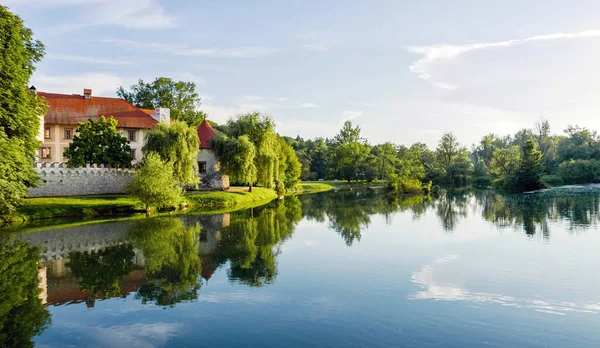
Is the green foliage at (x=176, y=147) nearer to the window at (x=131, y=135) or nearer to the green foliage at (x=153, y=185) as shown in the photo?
the green foliage at (x=153, y=185)

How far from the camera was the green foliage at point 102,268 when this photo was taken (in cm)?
1356

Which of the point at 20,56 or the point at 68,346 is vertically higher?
the point at 20,56

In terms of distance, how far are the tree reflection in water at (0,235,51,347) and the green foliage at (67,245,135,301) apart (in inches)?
51.2

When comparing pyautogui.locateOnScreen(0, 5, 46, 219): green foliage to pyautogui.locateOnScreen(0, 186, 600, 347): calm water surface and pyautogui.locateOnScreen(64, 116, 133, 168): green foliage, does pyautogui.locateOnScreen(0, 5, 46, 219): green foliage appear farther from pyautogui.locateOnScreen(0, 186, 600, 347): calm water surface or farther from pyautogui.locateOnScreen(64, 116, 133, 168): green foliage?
pyautogui.locateOnScreen(64, 116, 133, 168): green foliage

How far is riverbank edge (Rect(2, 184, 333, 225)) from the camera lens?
96.2ft

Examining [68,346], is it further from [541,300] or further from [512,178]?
[512,178]

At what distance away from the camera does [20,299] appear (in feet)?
40.8

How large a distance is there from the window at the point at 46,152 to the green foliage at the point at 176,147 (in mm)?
13791

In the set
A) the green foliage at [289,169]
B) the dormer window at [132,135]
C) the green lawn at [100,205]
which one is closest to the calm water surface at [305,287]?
the green lawn at [100,205]

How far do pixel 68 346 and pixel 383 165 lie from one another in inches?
3187

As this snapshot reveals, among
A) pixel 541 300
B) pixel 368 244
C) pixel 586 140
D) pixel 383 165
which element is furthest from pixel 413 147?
pixel 541 300

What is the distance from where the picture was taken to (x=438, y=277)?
1404cm

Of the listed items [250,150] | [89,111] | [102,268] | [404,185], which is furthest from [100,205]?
[404,185]

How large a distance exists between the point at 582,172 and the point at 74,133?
71.8 metres
